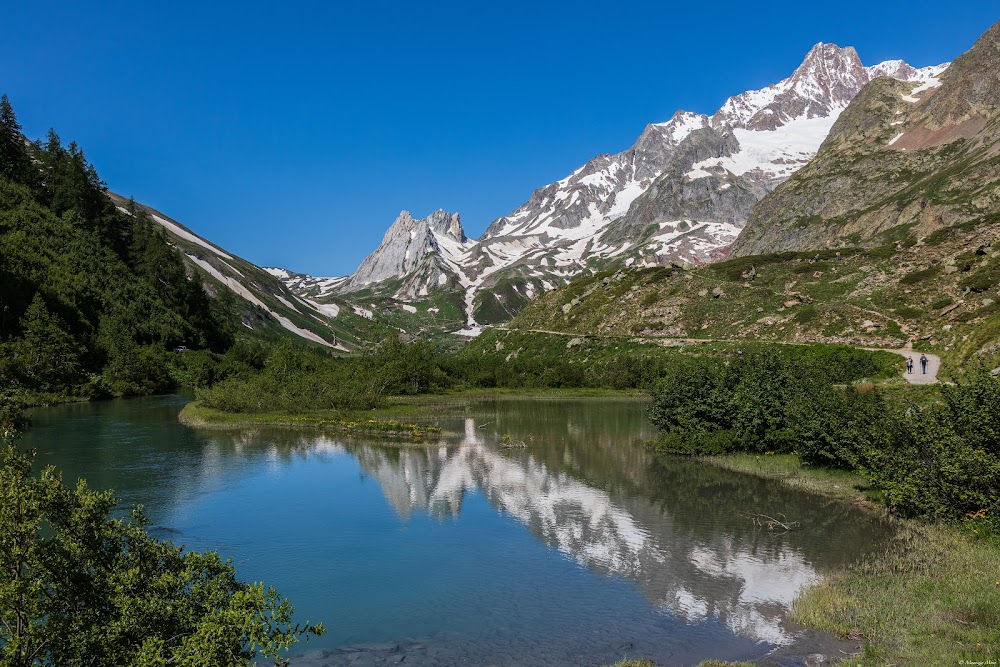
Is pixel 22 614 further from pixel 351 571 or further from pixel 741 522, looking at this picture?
pixel 741 522

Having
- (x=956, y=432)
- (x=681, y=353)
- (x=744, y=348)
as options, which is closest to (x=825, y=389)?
(x=956, y=432)

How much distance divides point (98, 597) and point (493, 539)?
1923 centimetres

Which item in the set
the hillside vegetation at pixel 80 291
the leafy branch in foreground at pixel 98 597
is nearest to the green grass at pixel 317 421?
the hillside vegetation at pixel 80 291

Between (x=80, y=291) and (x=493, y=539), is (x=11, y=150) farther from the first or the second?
(x=493, y=539)

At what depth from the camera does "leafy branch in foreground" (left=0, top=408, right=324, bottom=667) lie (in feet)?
36.8

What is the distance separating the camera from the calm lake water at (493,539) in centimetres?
1995

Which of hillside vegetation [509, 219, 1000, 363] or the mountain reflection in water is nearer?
the mountain reflection in water

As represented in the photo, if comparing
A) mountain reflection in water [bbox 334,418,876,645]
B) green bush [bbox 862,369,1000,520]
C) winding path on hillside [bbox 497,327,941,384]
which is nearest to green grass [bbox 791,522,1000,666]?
mountain reflection in water [bbox 334,418,876,645]

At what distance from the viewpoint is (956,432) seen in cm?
A: 2845

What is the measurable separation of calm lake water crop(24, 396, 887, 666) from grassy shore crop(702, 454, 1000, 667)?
122cm

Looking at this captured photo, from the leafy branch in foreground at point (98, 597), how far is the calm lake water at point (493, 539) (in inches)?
266

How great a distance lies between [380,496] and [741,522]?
19.8 m

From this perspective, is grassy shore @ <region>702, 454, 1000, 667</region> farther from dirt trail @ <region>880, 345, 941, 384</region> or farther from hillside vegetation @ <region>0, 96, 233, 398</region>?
hillside vegetation @ <region>0, 96, 233, 398</region>

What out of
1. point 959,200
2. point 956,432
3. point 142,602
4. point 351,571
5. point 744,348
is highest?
point 959,200
